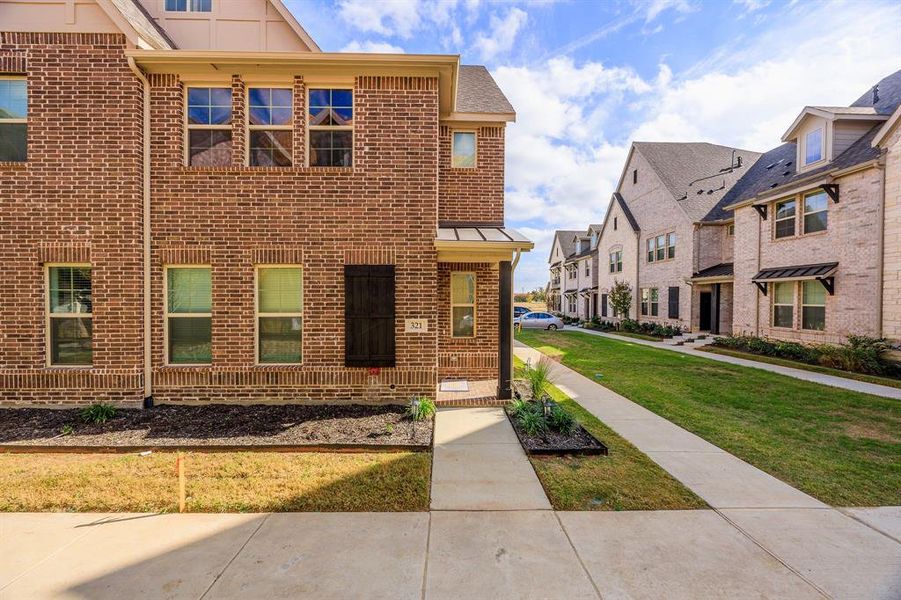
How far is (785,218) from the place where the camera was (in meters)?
14.2

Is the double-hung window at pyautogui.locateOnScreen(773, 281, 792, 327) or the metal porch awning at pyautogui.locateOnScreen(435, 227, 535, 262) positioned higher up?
the metal porch awning at pyautogui.locateOnScreen(435, 227, 535, 262)

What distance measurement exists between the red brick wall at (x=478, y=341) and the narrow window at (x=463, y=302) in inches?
4.1

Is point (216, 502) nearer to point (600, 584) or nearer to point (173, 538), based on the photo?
point (173, 538)

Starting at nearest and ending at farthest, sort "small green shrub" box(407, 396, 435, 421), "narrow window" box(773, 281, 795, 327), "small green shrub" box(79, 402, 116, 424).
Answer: "small green shrub" box(79, 402, 116, 424), "small green shrub" box(407, 396, 435, 421), "narrow window" box(773, 281, 795, 327)

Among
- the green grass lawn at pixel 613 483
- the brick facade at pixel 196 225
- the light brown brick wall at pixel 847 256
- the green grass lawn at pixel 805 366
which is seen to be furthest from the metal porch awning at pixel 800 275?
the brick facade at pixel 196 225

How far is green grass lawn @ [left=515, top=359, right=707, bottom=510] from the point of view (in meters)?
3.96

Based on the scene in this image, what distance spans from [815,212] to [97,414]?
2048 centimetres

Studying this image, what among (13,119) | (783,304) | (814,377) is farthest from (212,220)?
(783,304)

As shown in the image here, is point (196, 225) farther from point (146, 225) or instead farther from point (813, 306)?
point (813, 306)

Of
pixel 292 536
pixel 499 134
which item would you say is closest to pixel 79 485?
pixel 292 536

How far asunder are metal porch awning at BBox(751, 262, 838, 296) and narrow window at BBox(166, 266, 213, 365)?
17466mm

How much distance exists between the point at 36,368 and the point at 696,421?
11.8 meters

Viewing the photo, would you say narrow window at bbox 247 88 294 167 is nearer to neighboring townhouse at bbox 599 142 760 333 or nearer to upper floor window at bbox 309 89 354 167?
upper floor window at bbox 309 89 354 167

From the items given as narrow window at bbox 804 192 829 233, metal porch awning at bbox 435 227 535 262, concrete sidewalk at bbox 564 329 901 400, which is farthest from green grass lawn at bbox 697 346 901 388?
metal porch awning at bbox 435 227 535 262
